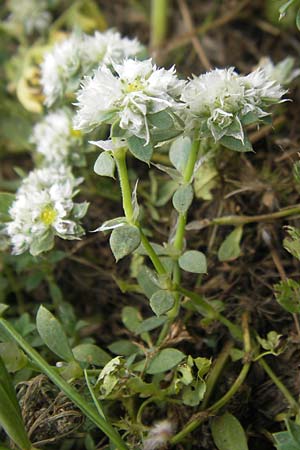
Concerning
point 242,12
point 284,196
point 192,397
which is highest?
point 242,12

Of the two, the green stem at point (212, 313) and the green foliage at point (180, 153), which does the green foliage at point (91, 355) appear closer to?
the green stem at point (212, 313)

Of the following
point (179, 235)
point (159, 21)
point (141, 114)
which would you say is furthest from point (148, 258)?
point (159, 21)

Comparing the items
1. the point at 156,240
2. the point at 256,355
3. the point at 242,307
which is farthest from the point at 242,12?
the point at 256,355

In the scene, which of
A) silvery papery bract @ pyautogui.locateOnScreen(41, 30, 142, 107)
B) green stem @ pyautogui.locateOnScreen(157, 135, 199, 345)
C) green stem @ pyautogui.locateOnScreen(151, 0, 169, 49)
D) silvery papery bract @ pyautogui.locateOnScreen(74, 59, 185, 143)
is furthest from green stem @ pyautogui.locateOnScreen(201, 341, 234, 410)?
green stem @ pyautogui.locateOnScreen(151, 0, 169, 49)

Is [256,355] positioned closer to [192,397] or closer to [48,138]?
[192,397]

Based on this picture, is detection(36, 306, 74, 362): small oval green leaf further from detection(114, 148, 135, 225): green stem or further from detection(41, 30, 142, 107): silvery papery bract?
detection(41, 30, 142, 107): silvery papery bract

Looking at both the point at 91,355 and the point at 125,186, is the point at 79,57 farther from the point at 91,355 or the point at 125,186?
the point at 91,355
